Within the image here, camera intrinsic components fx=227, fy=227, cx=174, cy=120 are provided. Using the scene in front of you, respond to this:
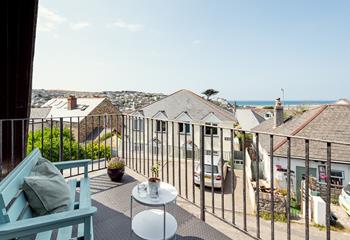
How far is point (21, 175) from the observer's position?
1.49 metres

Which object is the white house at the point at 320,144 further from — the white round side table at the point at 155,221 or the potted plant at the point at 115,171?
the white round side table at the point at 155,221

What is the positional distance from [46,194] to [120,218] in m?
1.05

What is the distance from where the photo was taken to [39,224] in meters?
1.11

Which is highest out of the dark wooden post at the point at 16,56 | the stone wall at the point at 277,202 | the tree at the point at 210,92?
the tree at the point at 210,92

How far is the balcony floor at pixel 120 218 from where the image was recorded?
2.07 m

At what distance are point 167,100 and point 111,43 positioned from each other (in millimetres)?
8739

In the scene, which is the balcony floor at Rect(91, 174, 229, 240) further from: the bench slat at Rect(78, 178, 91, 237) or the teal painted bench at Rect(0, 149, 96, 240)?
the teal painted bench at Rect(0, 149, 96, 240)

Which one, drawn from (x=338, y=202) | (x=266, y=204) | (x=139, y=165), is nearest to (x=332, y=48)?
(x=338, y=202)

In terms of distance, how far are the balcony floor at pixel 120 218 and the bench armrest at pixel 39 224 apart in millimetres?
974

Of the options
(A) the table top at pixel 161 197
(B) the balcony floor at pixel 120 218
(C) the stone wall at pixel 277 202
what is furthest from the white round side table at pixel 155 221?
(C) the stone wall at pixel 277 202

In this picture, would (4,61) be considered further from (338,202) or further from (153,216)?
(338,202)

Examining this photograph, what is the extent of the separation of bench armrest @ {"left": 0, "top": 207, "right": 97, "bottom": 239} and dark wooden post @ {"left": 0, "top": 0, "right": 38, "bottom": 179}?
100 inches

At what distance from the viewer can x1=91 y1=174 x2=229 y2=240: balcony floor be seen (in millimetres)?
2070

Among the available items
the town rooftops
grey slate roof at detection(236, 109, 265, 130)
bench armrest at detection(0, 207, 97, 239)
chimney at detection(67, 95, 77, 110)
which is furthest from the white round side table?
grey slate roof at detection(236, 109, 265, 130)
